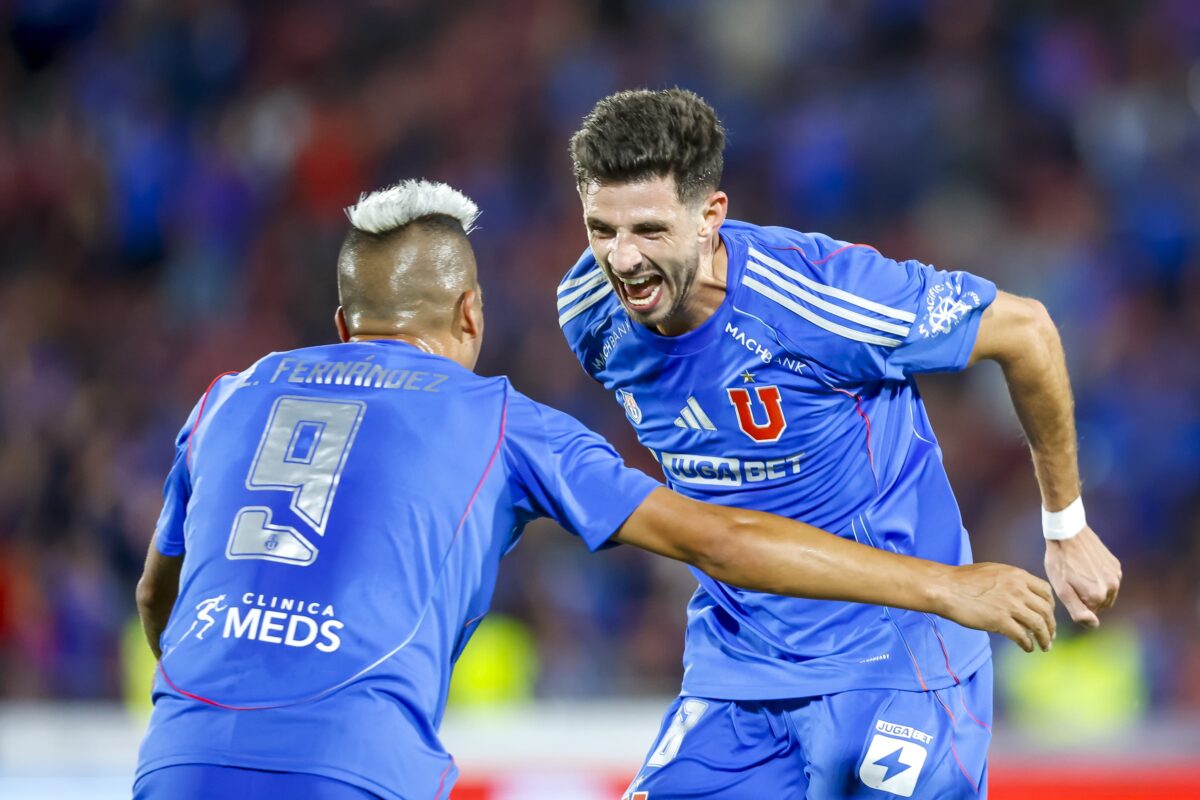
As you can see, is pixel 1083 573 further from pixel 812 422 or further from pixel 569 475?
pixel 569 475

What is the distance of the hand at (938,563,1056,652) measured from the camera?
10.6ft

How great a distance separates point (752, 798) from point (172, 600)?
154 centimetres

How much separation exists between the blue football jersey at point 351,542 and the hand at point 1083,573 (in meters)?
1.51

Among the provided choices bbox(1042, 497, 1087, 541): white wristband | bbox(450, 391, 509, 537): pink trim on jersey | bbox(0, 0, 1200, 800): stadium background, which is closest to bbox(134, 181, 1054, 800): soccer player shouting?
bbox(450, 391, 509, 537): pink trim on jersey

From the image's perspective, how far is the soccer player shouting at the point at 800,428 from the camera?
3936mm

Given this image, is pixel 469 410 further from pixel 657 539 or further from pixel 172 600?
pixel 172 600

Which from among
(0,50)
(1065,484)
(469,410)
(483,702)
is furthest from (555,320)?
(469,410)

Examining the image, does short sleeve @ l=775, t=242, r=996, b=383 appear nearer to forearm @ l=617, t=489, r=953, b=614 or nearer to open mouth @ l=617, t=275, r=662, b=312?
open mouth @ l=617, t=275, r=662, b=312

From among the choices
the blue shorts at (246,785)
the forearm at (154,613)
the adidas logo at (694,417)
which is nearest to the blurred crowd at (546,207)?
the adidas logo at (694,417)

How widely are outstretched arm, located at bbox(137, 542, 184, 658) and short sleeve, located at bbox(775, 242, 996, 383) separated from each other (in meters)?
1.61

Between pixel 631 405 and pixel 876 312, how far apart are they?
76 centimetres

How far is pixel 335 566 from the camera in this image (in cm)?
305

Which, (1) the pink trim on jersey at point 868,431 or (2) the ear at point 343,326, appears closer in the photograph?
(2) the ear at point 343,326

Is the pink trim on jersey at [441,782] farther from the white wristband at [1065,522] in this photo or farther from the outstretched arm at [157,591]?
the white wristband at [1065,522]
